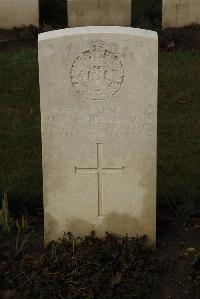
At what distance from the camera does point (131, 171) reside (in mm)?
4719

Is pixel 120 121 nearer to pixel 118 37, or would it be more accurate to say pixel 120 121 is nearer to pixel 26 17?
pixel 118 37

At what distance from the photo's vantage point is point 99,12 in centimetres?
1017

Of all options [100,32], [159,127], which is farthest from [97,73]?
[159,127]

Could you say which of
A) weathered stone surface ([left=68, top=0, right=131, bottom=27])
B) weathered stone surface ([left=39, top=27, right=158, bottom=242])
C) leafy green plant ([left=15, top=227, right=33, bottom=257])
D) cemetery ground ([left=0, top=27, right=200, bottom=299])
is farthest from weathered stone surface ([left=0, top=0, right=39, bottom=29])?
weathered stone surface ([left=39, top=27, right=158, bottom=242])

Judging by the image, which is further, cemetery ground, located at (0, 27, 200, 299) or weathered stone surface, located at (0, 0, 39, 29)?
weathered stone surface, located at (0, 0, 39, 29)

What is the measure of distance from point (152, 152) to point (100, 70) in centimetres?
66

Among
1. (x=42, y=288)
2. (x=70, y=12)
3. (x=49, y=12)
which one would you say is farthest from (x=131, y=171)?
(x=49, y=12)

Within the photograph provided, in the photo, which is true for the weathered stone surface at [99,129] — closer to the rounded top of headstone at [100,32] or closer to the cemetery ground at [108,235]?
the rounded top of headstone at [100,32]

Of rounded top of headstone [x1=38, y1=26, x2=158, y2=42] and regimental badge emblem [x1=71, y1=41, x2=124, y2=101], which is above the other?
rounded top of headstone [x1=38, y1=26, x2=158, y2=42]

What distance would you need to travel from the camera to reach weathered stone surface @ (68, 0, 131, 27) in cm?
1011

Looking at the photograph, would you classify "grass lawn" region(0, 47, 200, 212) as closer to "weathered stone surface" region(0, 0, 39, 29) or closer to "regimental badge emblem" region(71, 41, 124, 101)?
"weathered stone surface" region(0, 0, 39, 29)

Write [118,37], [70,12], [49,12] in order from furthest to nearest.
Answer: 1. [49,12]
2. [70,12]
3. [118,37]

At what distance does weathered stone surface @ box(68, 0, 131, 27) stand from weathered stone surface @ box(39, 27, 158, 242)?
18.9 ft

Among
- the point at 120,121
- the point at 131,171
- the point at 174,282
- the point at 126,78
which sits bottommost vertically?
the point at 174,282
